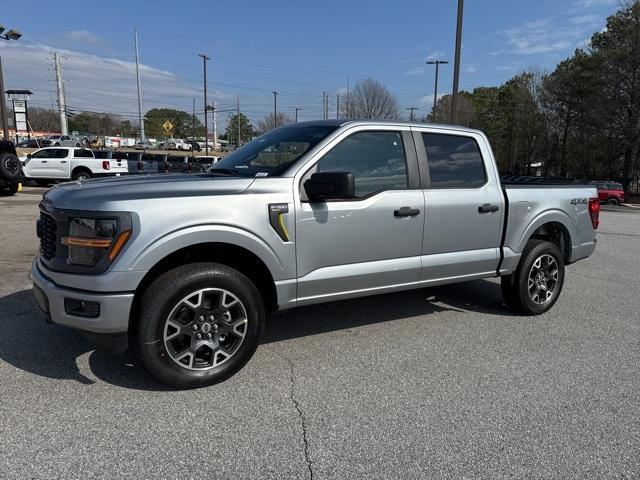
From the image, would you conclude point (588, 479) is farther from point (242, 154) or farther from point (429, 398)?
point (242, 154)

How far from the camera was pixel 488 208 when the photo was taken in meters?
4.67

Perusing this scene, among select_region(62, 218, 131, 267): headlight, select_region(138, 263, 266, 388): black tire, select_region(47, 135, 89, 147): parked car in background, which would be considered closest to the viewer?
select_region(62, 218, 131, 267): headlight

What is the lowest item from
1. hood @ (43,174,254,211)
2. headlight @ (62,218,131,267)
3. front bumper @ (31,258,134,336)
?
front bumper @ (31,258,134,336)

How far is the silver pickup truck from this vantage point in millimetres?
3104

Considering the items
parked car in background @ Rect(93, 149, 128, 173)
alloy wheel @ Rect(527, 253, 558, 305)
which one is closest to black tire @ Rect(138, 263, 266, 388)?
alloy wheel @ Rect(527, 253, 558, 305)

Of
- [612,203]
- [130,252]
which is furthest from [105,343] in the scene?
[612,203]

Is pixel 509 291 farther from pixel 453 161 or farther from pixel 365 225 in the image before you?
pixel 365 225

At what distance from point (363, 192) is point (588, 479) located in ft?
7.83

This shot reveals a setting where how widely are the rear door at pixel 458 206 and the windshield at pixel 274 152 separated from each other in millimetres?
976

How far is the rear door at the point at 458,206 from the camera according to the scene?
4.36 meters

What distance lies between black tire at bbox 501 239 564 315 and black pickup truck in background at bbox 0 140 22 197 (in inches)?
616

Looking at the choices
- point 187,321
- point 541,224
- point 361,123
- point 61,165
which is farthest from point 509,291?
point 61,165

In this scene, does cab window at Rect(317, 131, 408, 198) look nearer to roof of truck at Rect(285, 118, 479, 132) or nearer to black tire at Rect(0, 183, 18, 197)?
roof of truck at Rect(285, 118, 479, 132)

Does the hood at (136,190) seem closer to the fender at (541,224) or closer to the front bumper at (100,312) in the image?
the front bumper at (100,312)
